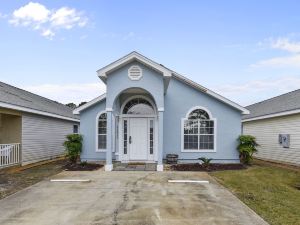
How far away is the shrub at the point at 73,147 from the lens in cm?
1555

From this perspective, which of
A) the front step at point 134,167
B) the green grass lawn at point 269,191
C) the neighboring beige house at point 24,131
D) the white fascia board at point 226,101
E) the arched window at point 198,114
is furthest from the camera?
the arched window at point 198,114

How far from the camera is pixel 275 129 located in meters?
18.1

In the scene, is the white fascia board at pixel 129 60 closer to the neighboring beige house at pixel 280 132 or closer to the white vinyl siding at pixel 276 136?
the neighboring beige house at pixel 280 132

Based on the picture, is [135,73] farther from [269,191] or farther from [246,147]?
[269,191]

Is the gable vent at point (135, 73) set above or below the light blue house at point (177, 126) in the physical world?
above

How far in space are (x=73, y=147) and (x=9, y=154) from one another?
2874mm

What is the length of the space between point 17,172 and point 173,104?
7.82 metres

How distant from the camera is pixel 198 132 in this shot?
1591cm

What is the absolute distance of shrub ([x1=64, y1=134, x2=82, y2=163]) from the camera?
1555 centimetres

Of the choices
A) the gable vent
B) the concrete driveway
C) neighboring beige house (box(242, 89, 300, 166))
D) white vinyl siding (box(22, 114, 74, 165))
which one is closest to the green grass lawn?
the concrete driveway

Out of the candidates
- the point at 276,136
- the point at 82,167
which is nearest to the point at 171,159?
the point at 82,167

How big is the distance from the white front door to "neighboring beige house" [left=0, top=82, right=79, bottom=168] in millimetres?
4933

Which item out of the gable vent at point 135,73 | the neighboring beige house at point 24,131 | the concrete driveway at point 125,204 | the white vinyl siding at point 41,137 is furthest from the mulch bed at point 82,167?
the gable vent at point 135,73

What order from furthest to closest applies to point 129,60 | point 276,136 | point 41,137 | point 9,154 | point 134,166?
point 276,136
point 41,137
point 134,166
point 9,154
point 129,60
